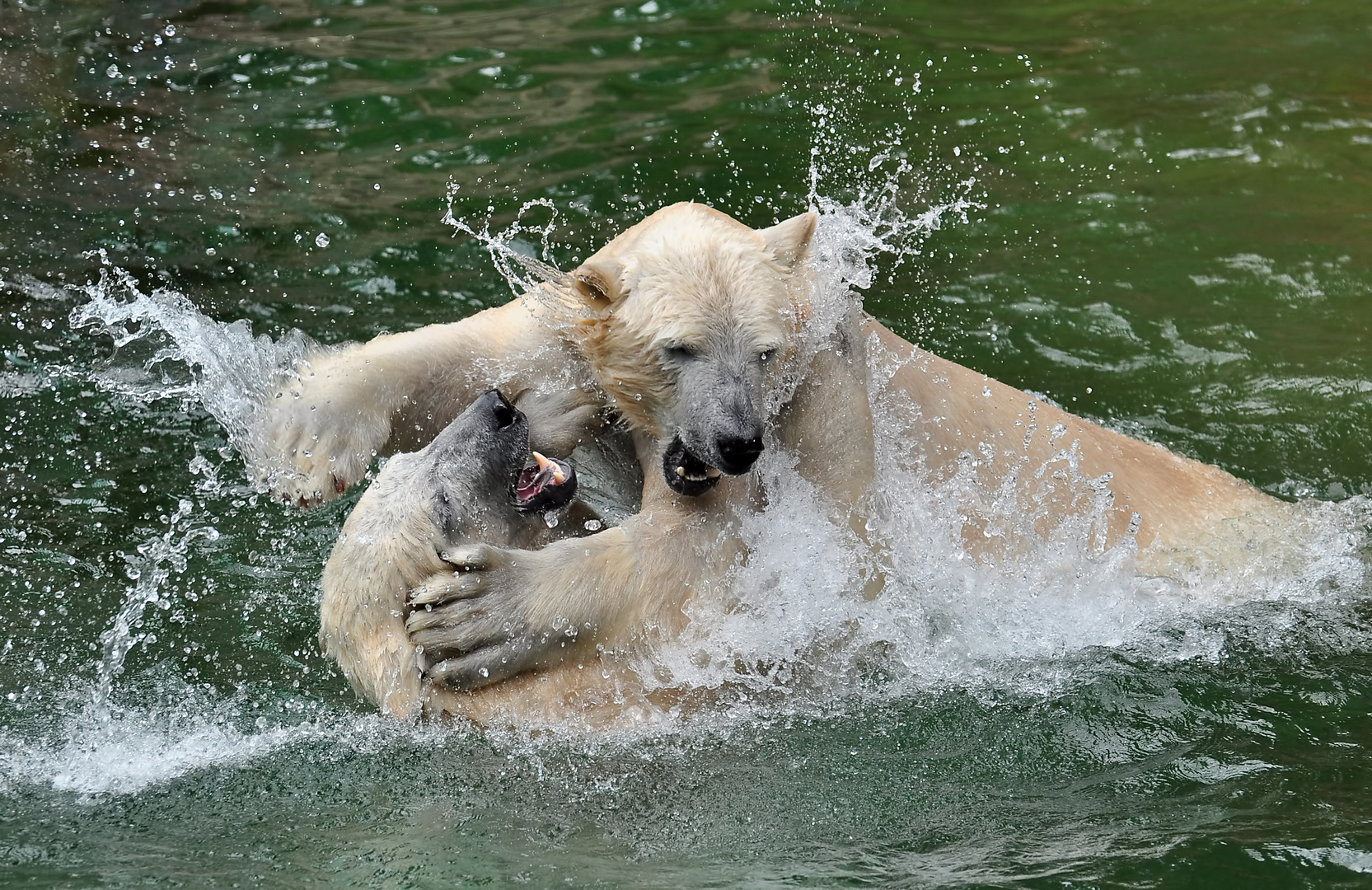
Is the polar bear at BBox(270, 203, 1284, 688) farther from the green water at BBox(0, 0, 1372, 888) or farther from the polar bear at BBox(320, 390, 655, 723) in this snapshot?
the green water at BBox(0, 0, 1372, 888)

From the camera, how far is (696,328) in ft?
11.1

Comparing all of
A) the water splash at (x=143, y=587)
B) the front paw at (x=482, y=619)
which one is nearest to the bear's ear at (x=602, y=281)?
the front paw at (x=482, y=619)

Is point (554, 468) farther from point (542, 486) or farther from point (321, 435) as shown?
point (321, 435)

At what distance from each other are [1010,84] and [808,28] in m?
1.45

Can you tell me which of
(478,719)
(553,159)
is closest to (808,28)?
(553,159)

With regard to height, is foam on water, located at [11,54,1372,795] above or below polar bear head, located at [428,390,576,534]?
below

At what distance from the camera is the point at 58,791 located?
349 centimetres

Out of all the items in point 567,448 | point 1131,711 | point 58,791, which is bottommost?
point 1131,711

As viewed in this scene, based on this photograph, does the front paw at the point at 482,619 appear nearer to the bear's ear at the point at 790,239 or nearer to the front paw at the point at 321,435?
the front paw at the point at 321,435

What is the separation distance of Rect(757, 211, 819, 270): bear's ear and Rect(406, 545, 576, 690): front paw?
1.04m

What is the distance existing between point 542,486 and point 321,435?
2.10 ft

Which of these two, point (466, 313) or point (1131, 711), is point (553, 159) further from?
point (1131, 711)

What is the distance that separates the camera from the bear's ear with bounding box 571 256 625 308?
3.54 metres

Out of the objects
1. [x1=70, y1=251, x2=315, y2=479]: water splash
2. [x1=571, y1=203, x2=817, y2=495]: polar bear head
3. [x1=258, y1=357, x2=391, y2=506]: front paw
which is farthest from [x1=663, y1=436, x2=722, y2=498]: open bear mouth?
[x1=70, y1=251, x2=315, y2=479]: water splash
